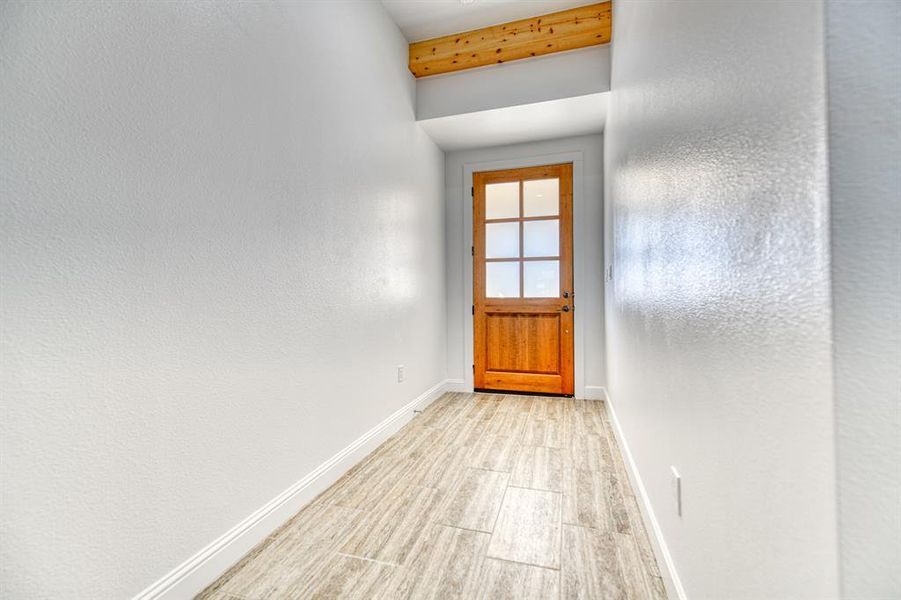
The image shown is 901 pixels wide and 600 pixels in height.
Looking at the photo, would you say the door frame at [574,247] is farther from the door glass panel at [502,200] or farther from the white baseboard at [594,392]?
the door glass panel at [502,200]

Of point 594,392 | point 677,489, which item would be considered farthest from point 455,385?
point 677,489

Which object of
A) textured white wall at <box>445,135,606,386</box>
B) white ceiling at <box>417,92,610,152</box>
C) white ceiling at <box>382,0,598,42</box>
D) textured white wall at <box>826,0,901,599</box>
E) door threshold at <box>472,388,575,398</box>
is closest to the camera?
textured white wall at <box>826,0,901,599</box>

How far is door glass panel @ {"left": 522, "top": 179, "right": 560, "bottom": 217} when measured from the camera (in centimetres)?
363

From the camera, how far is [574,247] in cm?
355

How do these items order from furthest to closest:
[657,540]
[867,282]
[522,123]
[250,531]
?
[522,123], [250,531], [657,540], [867,282]

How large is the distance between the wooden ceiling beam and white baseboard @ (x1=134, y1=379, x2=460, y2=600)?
2788 millimetres

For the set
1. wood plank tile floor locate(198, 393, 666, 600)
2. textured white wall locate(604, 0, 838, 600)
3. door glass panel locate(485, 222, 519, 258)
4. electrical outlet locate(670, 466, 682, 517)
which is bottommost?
wood plank tile floor locate(198, 393, 666, 600)

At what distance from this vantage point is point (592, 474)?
2.08m

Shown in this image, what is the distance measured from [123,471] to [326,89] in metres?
1.86

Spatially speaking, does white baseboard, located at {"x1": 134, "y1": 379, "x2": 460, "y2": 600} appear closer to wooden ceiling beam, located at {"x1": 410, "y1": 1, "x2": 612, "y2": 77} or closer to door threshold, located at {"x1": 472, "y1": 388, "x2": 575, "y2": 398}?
door threshold, located at {"x1": 472, "y1": 388, "x2": 575, "y2": 398}

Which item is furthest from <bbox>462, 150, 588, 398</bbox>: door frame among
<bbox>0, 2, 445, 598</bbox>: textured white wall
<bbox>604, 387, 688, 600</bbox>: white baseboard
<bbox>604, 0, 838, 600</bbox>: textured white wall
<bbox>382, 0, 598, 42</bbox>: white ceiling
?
<bbox>604, 0, 838, 600</bbox>: textured white wall

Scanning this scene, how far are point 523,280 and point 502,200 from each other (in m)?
0.82

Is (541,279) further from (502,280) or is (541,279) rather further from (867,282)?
(867,282)

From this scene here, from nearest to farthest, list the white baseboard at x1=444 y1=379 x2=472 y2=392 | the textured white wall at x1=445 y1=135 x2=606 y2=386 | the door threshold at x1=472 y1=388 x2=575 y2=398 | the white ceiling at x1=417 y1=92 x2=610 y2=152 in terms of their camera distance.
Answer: the white ceiling at x1=417 y1=92 x2=610 y2=152 < the textured white wall at x1=445 y1=135 x2=606 y2=386 < the door threshold at x1=472 y1=388 x2=575 y2=398 < the white baseboard at x1=444 y1=379 x2=472 y2=392
